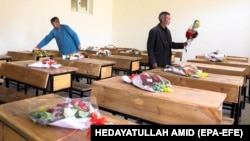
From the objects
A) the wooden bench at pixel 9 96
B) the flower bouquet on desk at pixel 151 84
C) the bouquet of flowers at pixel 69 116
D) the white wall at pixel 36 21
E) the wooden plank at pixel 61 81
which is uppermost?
the white wall at pixel 36 21

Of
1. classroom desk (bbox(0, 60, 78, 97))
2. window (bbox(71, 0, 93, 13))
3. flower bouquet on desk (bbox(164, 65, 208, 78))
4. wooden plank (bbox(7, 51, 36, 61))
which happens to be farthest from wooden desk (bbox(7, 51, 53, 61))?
flower bouquet on desk (bbox(164, 65, 208, 78))

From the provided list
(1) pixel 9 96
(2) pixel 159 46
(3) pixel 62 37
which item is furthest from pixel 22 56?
(2) pixel 159 46

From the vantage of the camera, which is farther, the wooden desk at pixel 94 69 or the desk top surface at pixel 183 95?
the wooden desk at pixel 94 69

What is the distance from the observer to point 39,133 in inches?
47.1

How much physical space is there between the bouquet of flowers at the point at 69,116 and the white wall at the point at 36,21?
4.82m

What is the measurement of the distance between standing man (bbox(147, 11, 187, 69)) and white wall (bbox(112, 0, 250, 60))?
3096 mm

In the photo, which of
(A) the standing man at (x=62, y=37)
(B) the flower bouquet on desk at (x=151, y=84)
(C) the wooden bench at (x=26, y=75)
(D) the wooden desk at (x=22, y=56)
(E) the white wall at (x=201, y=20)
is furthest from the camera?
(E) the white wall at (x=201, y=20)

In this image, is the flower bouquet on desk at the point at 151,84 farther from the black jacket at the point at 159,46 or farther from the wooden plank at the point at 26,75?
the black jacket at the point at 159,46

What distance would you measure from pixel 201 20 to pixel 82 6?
352cm

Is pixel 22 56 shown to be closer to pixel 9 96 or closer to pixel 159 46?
pixel 9 96

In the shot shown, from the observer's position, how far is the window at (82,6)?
716 cm

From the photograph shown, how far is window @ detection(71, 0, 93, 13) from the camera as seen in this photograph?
7.16 metres

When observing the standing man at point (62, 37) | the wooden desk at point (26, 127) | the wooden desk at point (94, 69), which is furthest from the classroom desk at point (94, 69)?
the wooden desk at point (26, 127)

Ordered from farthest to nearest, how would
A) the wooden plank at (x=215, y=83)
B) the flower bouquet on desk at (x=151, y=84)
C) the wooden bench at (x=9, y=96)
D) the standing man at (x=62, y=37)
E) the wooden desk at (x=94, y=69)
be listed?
the standing man at (x=62, y=37) < the wooden desk at (x=94, y=69) < the wooden bench at (x=9, y=96) < the wooden plank at (x=215, y=83) < the flower bouquet on desk at (x=151, y=84)
